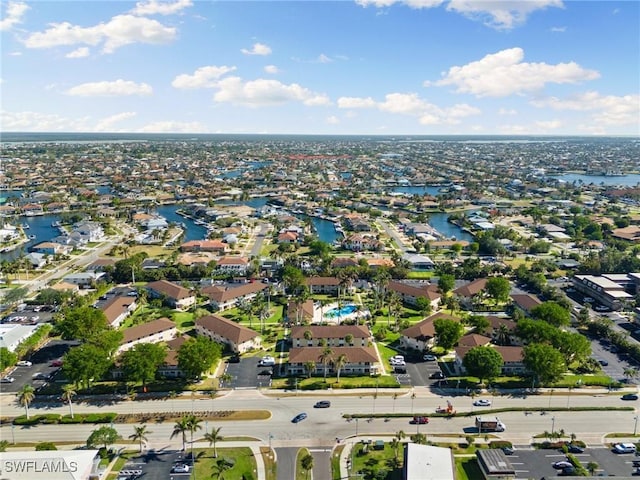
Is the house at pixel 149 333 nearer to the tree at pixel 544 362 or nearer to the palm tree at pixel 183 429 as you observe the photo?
the palm tree at pixel 183 429

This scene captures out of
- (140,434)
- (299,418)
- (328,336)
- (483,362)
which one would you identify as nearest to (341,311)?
(328,336)

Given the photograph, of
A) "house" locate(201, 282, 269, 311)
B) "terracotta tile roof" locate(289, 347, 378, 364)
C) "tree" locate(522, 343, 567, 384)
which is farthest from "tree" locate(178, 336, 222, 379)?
"tree" locate(522, 343, 567, 384)

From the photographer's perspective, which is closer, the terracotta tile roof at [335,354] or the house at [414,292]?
the terracotta tile roof at [335,354]

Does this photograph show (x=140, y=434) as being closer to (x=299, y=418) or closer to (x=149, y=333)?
(x=299, y=418)

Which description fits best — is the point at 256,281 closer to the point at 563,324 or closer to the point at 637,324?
the point at 563,324

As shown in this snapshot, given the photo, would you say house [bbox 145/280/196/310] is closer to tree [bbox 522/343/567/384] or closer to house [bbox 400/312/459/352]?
house [bbox 400/312/459/352]

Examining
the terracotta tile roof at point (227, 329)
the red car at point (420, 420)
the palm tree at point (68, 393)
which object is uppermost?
the terracotta tile roof at point (227, 329)

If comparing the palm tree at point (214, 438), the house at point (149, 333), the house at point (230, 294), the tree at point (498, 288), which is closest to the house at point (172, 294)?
the house at point (230, 294)
